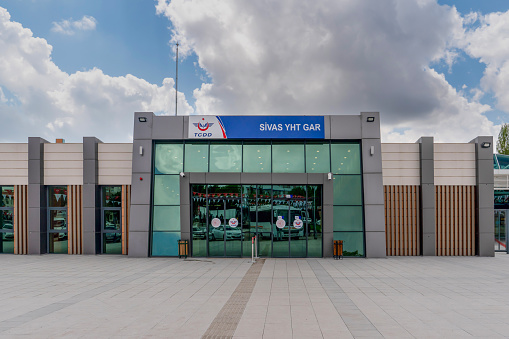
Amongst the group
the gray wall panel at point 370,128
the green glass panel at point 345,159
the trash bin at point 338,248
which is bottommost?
the trash bin at point 338,248

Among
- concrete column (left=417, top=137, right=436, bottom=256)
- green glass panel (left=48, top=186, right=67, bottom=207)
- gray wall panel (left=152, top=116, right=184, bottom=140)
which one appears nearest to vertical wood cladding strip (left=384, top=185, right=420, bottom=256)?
concrete column (left=417, top=137, right=436, bottom=256)

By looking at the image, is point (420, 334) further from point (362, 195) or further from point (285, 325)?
point (362, 195)

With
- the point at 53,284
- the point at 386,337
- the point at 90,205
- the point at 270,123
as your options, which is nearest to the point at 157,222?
the point at 90,205

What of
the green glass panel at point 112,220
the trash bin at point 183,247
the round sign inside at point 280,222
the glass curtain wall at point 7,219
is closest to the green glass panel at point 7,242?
the glass curtain wall at point 7,219

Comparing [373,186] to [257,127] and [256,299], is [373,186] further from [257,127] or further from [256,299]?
[256,299]

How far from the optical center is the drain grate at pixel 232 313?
280 inches

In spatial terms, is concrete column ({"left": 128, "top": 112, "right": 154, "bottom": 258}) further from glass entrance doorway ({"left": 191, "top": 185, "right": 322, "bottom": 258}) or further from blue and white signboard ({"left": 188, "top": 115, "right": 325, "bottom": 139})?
glass entrance doorway ({"left": 191, "top": 185, "right": 322, "bottom": 258})

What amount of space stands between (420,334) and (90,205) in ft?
57.6

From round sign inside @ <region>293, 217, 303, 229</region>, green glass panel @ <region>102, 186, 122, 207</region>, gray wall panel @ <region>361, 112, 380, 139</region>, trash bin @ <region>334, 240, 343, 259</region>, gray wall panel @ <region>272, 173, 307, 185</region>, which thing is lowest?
trash bin @ <region>334, 240, 343, 259</region>

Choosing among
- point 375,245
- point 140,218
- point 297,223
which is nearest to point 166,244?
point 140,218

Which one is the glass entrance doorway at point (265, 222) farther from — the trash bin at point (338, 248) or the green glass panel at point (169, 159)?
the green glass panel at point (169, 159)

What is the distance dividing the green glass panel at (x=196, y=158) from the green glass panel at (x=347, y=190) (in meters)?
7.22

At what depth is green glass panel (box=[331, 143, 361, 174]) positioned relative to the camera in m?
18.0

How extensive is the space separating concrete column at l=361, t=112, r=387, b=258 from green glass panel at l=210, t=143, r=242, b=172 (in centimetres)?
688
